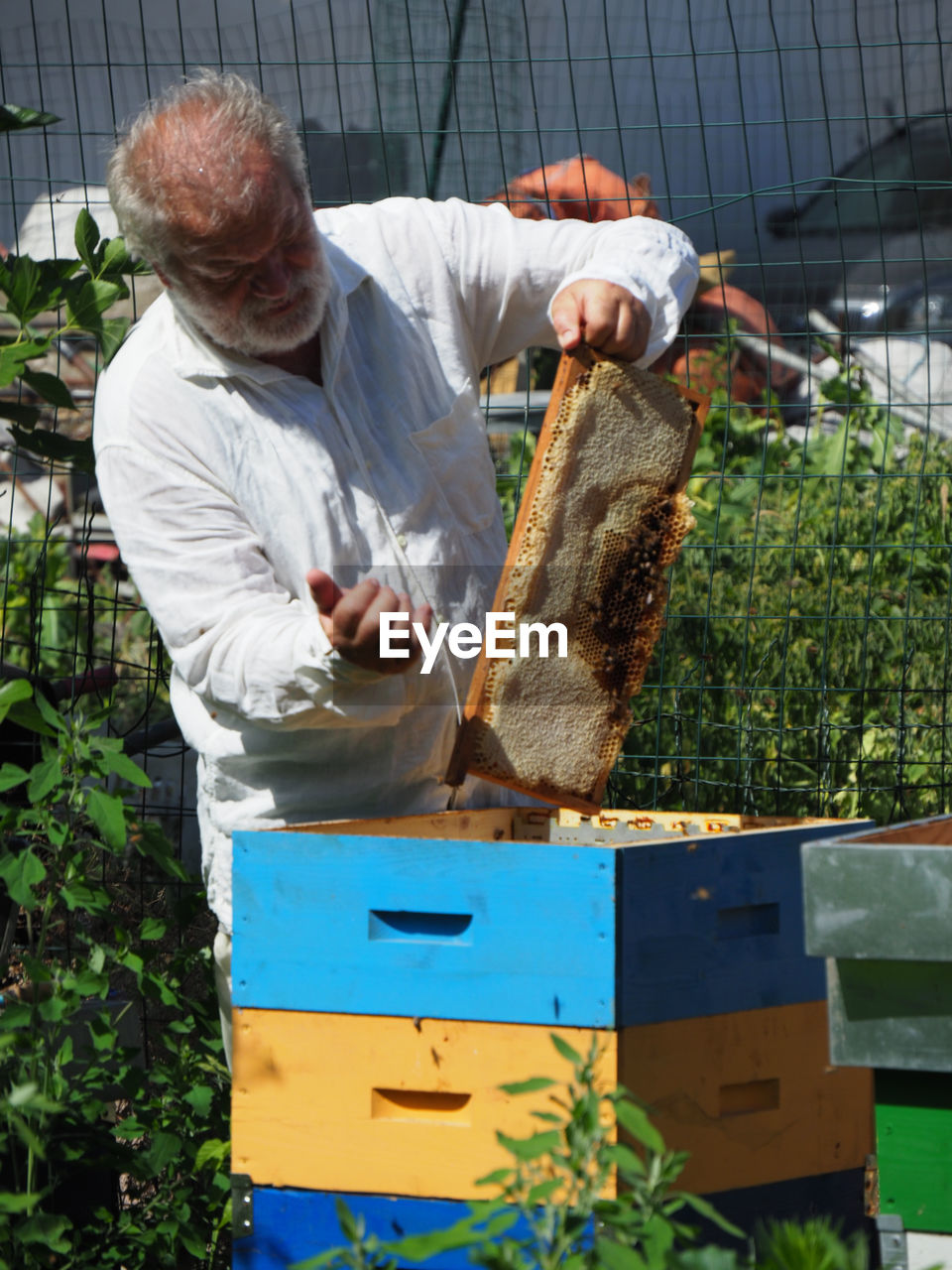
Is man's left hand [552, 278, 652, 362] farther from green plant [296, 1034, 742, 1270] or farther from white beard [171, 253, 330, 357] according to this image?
green plant [296, 1034, 742, 1270]

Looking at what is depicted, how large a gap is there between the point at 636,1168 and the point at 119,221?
1.59 meters

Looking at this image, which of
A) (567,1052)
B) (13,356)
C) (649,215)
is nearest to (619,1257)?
(567,1052)

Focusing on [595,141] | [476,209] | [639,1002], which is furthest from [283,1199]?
[595,141]

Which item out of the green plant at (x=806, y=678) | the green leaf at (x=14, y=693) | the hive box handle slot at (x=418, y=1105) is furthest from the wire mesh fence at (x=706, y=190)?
the hive box handle slot at (x=418, y=1105)

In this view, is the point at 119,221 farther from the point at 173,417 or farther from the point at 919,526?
the point at 919,526

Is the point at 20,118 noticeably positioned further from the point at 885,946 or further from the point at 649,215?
the point at 885,946

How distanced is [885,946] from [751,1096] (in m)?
0.48

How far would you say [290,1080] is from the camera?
1587 mm

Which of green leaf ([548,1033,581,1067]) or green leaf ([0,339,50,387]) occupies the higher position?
green leaf ([0,339,50,387])

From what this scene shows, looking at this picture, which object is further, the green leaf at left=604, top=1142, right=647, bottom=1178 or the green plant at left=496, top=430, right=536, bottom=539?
the green plant at left=496, top=430, right=536, bottom=539

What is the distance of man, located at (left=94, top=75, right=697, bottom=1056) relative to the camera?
1931mm

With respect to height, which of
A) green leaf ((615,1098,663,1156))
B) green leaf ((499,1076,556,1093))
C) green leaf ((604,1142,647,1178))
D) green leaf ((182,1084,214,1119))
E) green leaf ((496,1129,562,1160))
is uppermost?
green leaf ((499,1076,556,1093))

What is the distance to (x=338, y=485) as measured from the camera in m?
2.04

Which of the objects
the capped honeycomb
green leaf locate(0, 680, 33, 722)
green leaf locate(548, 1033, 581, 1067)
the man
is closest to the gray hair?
the man
